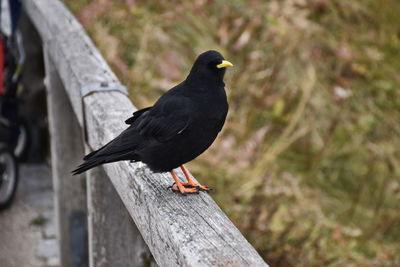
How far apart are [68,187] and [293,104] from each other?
2062 millimetres

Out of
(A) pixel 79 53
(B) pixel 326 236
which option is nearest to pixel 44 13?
(A) pixel 79 53

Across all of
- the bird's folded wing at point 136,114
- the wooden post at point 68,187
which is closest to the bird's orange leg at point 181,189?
the bird's folded wing at point 136,114

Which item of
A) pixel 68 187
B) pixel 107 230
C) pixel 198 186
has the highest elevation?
pixel 198 186

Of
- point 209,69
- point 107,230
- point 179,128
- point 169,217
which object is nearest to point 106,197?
point 107,230

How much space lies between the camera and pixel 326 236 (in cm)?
354

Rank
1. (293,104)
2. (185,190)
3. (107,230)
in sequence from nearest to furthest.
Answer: (185,190)
(107,230)
(293,104)

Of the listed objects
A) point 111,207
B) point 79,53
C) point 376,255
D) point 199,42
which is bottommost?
point 376,255

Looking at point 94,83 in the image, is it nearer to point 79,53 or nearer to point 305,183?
point 79,53

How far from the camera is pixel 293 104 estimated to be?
4.67 meters

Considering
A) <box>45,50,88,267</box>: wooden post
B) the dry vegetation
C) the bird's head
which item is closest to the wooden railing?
<box>45,50,88,267</box>: wooden post

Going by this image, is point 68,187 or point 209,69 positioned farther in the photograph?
point 68,187

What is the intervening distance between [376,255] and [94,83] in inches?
76.1

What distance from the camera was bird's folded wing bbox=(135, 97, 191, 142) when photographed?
6.21 ft

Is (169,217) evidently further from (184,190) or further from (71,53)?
(71,53)
